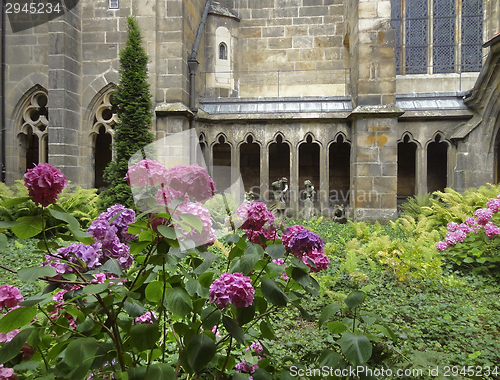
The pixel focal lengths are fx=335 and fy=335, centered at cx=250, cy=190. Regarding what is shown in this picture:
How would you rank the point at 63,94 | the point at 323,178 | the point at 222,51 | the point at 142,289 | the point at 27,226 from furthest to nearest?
the point at 222,51, the point at 323,178, the point at 63,94, the point at 142,289, the point at 27,226

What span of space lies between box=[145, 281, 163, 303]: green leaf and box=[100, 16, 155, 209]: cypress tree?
5986mm

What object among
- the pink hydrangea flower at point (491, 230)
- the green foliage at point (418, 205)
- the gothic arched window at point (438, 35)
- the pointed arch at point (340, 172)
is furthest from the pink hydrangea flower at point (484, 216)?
the gothic arched window at point (438, 35)

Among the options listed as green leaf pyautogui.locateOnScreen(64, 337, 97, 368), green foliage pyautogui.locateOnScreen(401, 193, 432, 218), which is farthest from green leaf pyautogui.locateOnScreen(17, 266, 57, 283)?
green foliage pyautogui.locateOnScreen(401, 193, 432, 218)

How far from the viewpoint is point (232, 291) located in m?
1.00

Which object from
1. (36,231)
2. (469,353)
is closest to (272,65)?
(469,353)

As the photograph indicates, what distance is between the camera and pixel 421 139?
8.34 meters

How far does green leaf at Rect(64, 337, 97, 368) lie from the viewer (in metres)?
0.94

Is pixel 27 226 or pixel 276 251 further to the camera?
pixel 276 251

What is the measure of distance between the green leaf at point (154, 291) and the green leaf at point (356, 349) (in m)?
0.65

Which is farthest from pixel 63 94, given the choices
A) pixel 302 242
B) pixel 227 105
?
pixel 302 242

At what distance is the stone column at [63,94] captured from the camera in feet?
24.5

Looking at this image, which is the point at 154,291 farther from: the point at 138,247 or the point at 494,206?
the point at 494,206

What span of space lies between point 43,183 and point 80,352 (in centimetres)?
51

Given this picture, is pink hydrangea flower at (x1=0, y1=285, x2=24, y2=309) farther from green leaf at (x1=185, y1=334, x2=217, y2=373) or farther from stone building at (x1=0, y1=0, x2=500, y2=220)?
stone building at (x1=0, y1=0, x2=500, y2=220)
